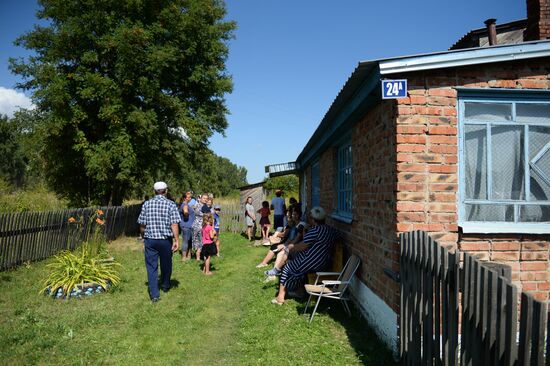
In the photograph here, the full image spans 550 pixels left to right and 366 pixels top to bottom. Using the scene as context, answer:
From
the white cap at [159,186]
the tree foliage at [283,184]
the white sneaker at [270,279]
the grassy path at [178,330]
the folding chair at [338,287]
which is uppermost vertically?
the tree foliage at [283,184]

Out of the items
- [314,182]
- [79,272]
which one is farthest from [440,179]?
[314,182]

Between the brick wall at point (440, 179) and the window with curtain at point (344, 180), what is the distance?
8.46 ft

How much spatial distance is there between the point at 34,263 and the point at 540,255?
10.3 meters

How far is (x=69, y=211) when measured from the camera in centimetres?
1143

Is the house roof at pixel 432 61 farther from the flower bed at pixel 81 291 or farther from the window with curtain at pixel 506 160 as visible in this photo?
the flower bed at pixel 81 291

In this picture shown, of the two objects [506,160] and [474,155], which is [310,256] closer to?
[474,155]

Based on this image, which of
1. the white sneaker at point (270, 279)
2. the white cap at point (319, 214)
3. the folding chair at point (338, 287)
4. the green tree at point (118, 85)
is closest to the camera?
the folding chair at point (338, 287)

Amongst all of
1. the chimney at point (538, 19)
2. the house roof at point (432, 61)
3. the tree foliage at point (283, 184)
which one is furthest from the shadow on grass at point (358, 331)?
the tree foliage at point (283, 184)

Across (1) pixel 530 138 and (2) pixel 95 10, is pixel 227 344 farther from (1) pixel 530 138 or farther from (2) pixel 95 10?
(2) pixel 95 10

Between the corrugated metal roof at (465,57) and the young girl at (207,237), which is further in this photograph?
the young girl at (207,237)

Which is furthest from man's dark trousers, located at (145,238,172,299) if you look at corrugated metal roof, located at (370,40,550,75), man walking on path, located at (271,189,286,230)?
man walking on path, located at (271,189,286,230)

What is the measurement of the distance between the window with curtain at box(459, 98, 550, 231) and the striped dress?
8.61ft

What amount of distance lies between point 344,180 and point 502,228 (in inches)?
144

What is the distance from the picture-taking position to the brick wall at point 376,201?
4.44 m
